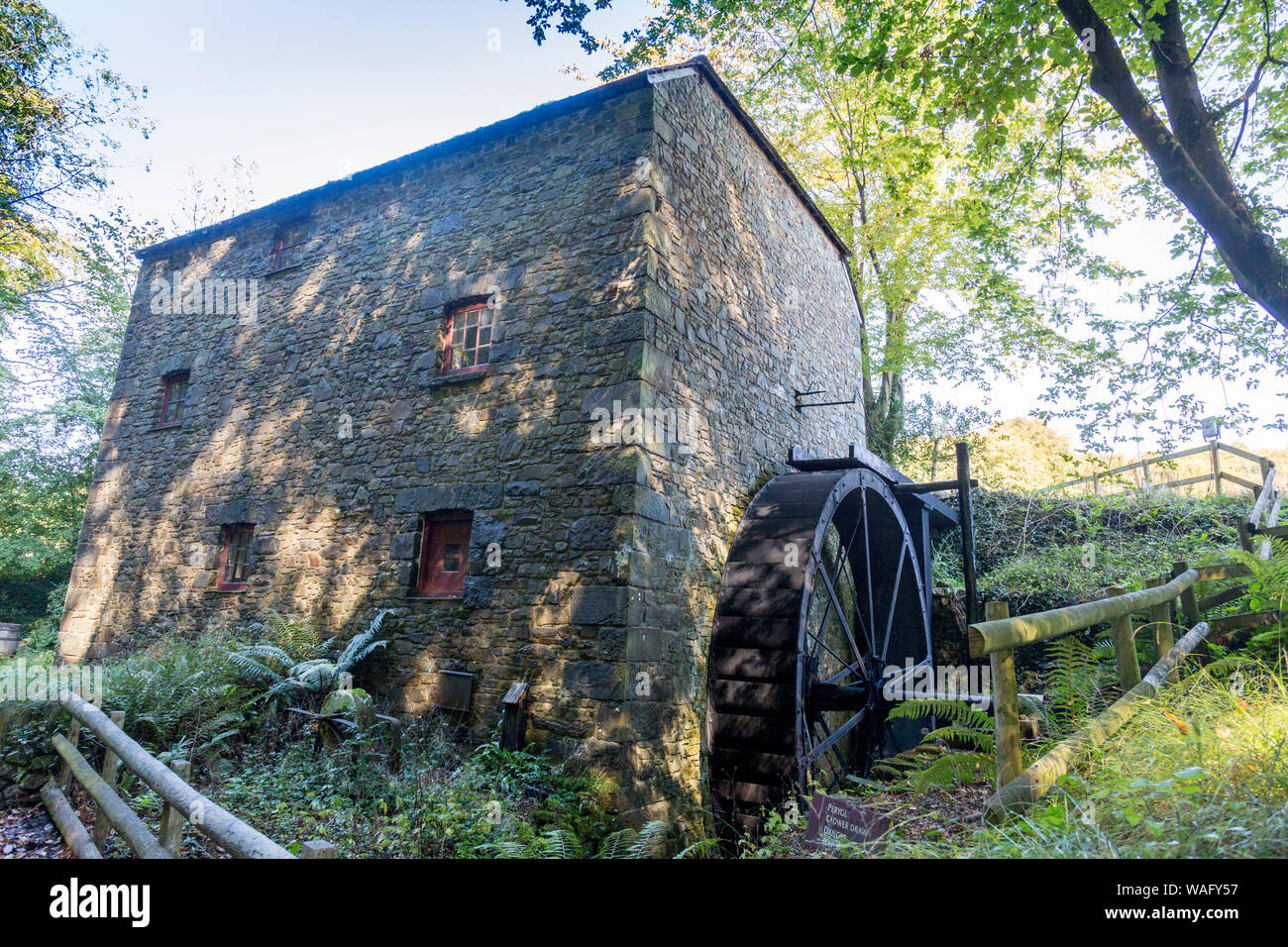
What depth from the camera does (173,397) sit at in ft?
32.6

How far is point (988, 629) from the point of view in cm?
213

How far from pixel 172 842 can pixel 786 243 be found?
30.1 ft

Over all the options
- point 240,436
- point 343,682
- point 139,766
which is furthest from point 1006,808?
point 240,436

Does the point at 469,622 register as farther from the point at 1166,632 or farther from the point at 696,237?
the point at 1166,632

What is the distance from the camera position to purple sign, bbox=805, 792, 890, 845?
2.52m

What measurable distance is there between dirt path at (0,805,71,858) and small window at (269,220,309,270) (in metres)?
6.75

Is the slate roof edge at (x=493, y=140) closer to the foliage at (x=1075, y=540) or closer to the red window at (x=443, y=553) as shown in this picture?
the red window at (x=443, y=553)

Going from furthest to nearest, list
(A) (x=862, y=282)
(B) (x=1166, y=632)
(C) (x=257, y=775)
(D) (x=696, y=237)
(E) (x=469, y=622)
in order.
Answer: (A) (x=862, y=282), (D) (x=696, y=237), (E) (x=469, y=622), (C) (x=257, y=775), (B) (x=1166, y=632)

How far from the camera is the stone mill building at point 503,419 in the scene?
5.66 metres

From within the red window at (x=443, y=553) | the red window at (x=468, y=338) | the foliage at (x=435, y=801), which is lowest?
the foliage at (x=435, y=801)

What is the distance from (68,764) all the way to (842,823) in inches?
216

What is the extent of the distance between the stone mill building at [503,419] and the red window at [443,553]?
0.03 metres

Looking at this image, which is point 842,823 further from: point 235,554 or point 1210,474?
point 1210,474

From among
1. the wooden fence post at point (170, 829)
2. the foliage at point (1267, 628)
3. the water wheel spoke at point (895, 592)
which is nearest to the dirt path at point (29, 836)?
the wooden fence post at point (170, 829)
